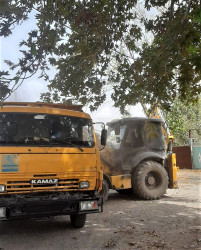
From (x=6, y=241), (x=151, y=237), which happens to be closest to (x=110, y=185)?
(x=151, y=237)

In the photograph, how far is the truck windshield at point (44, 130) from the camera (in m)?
5.80

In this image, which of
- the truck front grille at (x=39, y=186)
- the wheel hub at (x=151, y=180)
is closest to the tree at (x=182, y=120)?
the wheel hub at (x=151, y=180)

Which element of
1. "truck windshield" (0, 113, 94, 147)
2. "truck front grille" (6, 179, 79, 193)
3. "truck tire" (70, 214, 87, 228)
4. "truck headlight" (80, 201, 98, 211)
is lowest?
"truck tire" (70, 214, 87, 228)

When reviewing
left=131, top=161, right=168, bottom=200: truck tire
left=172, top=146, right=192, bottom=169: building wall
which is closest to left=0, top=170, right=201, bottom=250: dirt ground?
left=131, top=161, right=168, bottom=200: truck tire

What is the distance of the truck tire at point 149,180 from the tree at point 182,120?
1355cm

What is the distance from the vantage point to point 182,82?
561 cm

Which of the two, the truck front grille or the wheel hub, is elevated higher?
the truck front grille

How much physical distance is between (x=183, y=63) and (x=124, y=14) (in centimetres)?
307

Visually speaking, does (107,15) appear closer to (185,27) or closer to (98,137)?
(185,27)

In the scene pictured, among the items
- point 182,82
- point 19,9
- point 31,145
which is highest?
point 19,9

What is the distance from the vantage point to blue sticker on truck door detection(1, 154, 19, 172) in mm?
5492

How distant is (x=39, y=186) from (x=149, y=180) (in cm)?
514

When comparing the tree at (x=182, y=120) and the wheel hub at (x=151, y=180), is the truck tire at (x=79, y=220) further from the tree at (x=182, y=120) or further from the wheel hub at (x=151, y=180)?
the tree at (x=182, y=120)

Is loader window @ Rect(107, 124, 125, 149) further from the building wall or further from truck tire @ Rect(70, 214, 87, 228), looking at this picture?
the building wall
